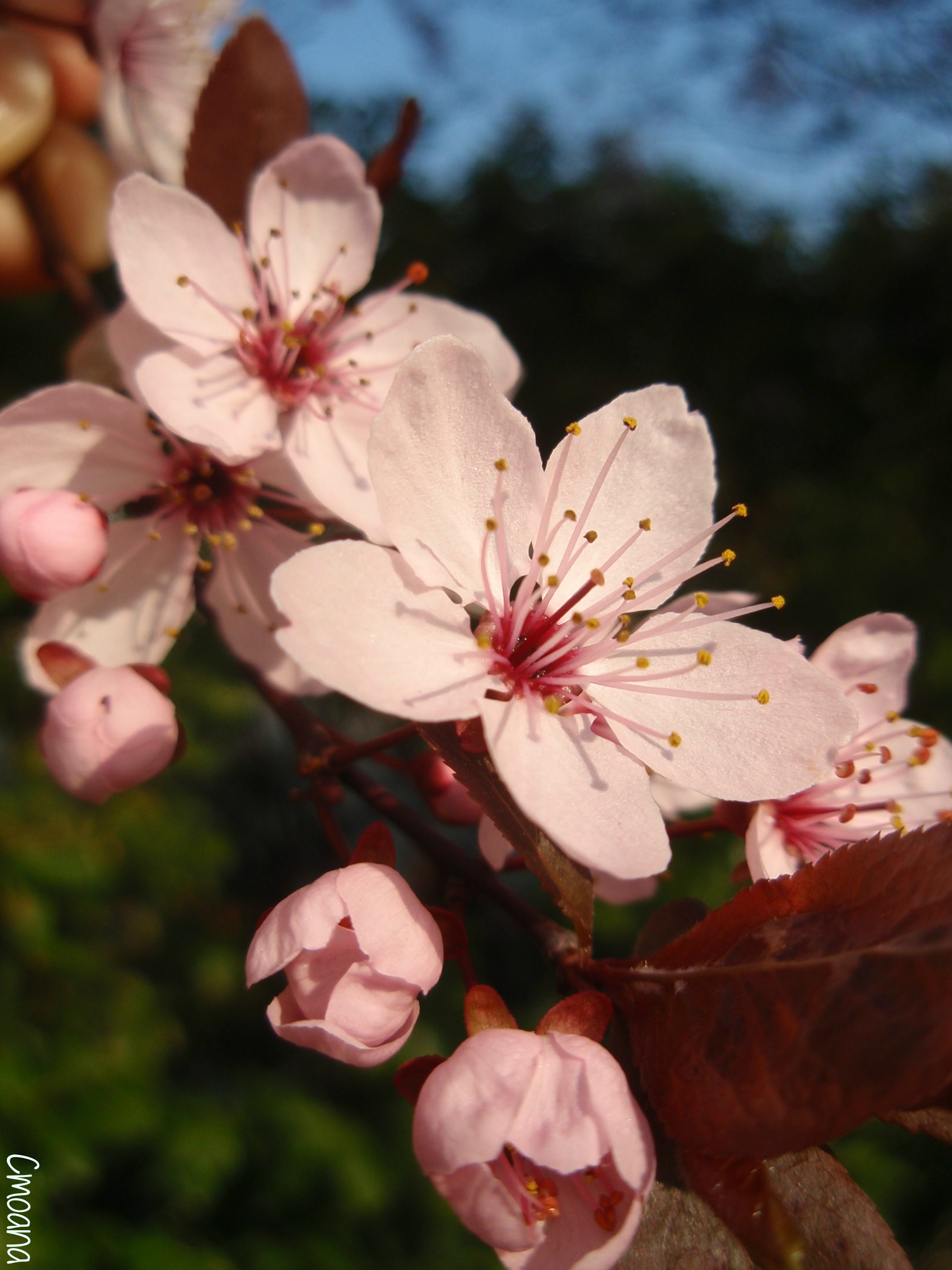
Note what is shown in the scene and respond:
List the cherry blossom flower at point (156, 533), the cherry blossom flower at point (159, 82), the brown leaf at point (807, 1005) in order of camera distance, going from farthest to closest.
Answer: the cherry blossom flower at point (159, 82), the cherry blossom flower at point (156, 533), the brown leaf at point (807, 1005)

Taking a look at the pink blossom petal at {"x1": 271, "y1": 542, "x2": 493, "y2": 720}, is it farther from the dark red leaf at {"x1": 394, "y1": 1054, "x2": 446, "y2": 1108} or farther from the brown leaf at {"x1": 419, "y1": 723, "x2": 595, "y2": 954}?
the dark red leaf at {"x1": 394, "y1": 1054, "x2": 446, "y2": 1108}

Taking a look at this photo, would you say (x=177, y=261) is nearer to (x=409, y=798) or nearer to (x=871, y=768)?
(x=871, y=768)

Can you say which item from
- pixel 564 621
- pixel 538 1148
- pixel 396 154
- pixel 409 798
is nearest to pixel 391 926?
pixel 538 1148

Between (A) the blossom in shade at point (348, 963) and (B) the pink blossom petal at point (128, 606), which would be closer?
(A) the blossom in shade at point (348, 963)

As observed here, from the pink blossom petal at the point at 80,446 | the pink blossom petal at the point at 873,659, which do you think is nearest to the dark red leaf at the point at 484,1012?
the pink blossom petal at the point at 873,659

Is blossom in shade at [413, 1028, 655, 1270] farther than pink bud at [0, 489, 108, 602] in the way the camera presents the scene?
No

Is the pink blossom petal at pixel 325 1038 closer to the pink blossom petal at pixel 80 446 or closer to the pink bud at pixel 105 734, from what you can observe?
the pink bud at pixel 105 734

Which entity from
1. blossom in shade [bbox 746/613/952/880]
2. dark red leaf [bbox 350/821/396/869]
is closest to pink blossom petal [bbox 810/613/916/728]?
blossom in shade [bbox 746/613/952/880]
